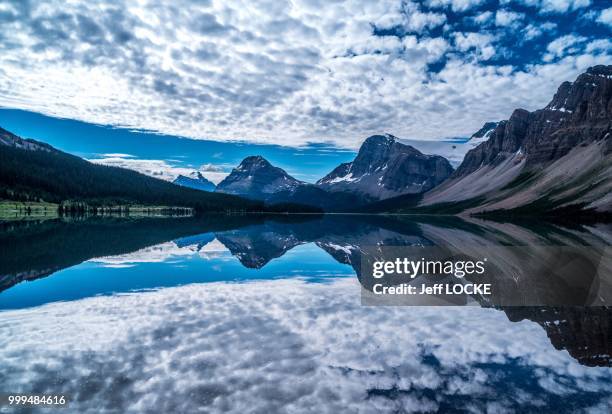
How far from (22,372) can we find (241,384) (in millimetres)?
6866

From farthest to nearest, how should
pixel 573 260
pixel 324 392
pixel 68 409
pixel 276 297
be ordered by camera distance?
pixel 573 260 → pixel 276 297 → pixel 324 392 → pixel 68 409

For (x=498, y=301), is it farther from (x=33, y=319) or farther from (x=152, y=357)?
(x=33, y=319)

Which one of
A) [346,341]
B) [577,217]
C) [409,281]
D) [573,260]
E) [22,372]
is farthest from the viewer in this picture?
[577,217]

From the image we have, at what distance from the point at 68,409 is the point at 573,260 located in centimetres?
4425

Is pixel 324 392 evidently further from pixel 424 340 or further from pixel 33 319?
pixel 33 319

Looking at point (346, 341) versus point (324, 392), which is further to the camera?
point (346, 341)

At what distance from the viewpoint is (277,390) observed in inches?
476

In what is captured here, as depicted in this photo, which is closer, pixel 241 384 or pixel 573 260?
pixel 241 384

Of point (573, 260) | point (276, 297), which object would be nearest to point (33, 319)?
point (276, 297)

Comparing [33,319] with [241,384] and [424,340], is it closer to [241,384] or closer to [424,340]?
[241,384]

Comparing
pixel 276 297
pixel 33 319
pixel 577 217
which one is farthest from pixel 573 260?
pixel 577 217

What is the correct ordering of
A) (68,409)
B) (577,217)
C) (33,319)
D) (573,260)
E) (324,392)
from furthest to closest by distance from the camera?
1. (577,217)
2. (573,260)
3. (33,319)
4. (324,392)
5. (68,409)

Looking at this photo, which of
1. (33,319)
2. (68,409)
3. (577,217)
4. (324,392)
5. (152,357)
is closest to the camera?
(68,409)

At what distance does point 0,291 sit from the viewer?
24.9 m
